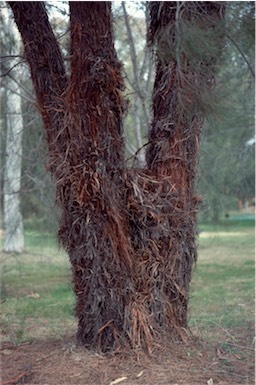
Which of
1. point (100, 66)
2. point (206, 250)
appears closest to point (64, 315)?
point (100, 66)

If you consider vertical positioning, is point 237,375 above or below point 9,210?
below

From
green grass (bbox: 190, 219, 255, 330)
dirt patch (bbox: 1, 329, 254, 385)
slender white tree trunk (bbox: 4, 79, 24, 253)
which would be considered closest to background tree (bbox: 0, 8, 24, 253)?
slender white tree trunk (bbox: 4, 79, 24, 253)

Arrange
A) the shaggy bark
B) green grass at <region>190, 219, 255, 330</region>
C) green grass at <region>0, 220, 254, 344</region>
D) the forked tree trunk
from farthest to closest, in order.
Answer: green grass at <region>190, 219, 255, 330</region>
green grass at <region>0, 220, 254, 344</region>
the shaggy bark
the forked tree trunk

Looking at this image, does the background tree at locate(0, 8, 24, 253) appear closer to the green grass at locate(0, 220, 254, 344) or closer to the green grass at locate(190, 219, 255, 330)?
the green grass at locate(0, 220, 254, 344)

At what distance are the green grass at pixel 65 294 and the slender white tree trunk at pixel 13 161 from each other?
689 mm

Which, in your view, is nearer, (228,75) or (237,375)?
(237,375)

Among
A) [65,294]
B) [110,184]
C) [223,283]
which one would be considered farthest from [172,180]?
[223,283]

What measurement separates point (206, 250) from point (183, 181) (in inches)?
575

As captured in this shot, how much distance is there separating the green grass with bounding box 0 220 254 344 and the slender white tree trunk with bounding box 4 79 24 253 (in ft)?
2.26

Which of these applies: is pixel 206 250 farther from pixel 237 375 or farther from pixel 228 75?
pixel 237 375

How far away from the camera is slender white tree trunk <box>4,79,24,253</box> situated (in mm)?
9484

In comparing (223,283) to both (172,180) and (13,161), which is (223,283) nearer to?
(13,161)

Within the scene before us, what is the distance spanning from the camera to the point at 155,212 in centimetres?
476

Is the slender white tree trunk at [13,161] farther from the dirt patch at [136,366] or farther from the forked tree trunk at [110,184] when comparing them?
the dirt patch at [136,366]
